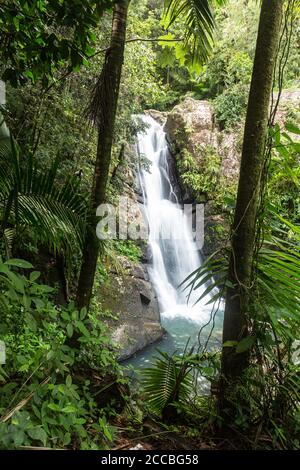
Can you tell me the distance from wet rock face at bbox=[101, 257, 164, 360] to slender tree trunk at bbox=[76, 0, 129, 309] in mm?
3070

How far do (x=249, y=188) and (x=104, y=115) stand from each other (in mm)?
1337

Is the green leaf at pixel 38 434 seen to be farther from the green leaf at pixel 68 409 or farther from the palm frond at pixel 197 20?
the palm frond at pixel 197 20

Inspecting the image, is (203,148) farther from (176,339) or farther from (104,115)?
(104,115)

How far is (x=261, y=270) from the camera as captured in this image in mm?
1992

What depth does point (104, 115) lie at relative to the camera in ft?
8.57

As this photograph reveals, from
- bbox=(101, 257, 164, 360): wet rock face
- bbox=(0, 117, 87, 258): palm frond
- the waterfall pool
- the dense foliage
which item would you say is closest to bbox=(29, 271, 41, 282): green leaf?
the dense foliage

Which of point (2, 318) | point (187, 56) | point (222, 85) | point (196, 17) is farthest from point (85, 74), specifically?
point (222, 85)

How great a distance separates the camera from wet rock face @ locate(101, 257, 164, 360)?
5.95 meters

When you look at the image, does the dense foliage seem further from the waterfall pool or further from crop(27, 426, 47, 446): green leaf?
the waterfall pool

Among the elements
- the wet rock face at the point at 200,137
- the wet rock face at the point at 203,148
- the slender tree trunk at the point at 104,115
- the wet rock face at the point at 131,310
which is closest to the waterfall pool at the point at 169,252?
the wet rock face at the point at 131,310

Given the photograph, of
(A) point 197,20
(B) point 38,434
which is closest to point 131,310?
(A) point 197,20

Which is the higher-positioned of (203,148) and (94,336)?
(203,148)

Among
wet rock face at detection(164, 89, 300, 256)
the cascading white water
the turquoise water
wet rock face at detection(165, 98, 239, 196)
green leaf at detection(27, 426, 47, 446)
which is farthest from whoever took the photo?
wet rock face at detection(165, 98, 239, 196)
